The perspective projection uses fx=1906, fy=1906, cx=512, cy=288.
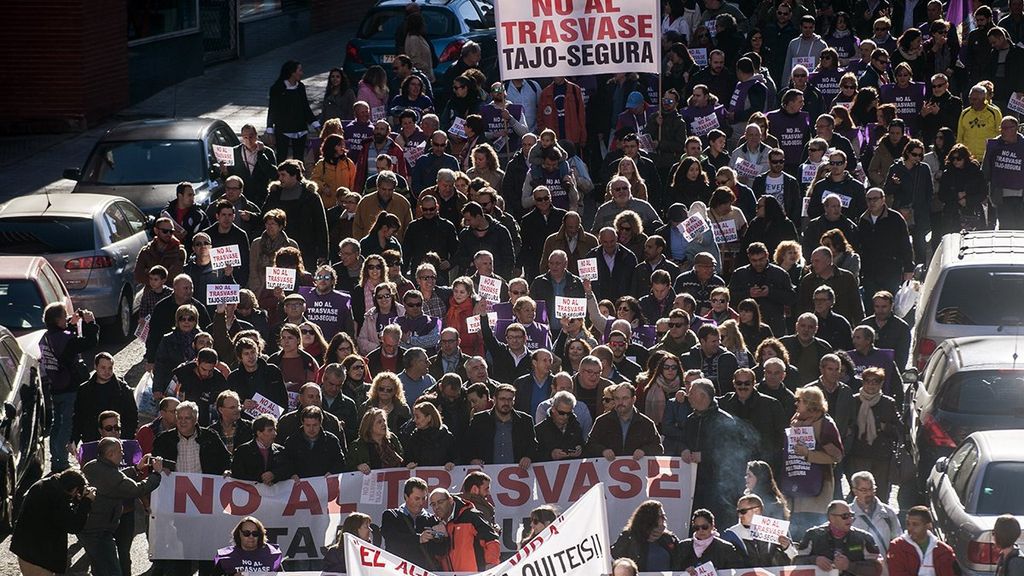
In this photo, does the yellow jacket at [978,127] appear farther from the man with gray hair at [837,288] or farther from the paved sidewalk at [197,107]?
the paved sidewalk at [197,107]

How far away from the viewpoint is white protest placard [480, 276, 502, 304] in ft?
55.3

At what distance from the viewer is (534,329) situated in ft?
53.9

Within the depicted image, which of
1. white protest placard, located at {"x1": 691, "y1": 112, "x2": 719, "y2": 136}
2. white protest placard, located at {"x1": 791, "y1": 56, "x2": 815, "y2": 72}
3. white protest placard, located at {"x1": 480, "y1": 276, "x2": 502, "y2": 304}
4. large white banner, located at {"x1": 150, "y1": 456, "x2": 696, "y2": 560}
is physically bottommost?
large white banner, located at {"x1": 150, "y1": 456, "x2": 696, "y2": 560}

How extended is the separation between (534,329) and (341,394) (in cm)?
209

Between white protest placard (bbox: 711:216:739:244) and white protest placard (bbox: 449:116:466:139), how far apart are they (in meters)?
4.37

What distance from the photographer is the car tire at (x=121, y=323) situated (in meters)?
20.5

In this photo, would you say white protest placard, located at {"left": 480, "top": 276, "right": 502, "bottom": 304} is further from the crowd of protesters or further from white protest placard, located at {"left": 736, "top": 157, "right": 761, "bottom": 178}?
white protest placard, located at {"left": 736, "top": 157, "right": 761, "bottom": 178}

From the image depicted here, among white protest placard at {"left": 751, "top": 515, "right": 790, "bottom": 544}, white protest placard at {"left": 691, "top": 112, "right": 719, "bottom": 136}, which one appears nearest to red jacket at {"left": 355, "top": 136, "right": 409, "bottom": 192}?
white protest placard at {"left": 691, "top": 112, "right": 719, "bottom": 136}

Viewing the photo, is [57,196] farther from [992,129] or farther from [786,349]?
[992,129]

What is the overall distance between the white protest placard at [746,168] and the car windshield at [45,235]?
22.7 ft

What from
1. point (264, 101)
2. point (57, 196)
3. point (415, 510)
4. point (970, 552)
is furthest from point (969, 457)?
point (264, 101)

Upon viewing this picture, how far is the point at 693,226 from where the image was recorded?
18.2 metres

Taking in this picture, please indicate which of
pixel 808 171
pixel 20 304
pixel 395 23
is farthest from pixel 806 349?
pixel 395 23

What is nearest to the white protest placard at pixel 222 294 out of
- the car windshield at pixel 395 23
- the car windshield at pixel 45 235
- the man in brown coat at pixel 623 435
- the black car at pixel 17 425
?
the black car at pixel 17 425
